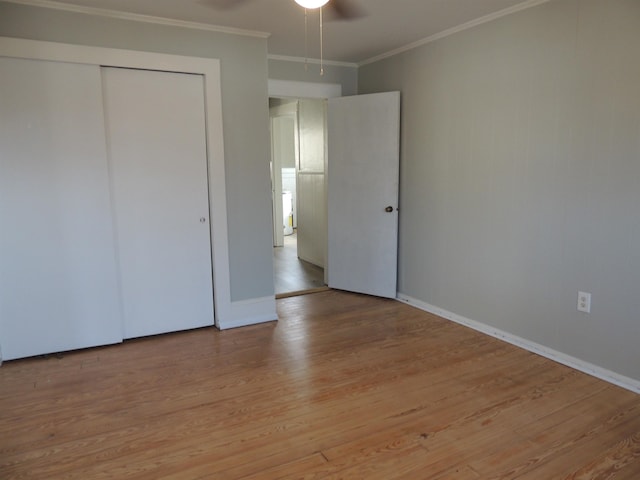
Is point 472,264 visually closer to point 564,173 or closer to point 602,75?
point 564,173

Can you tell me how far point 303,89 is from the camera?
14.0 ft

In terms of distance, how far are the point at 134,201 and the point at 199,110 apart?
83 centimetres

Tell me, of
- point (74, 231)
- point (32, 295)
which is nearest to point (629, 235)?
point (74, 231)

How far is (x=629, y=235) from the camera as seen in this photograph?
8.09ft

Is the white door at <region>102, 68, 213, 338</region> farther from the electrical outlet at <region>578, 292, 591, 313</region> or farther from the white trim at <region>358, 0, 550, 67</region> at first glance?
the electrical outlet at <region>578, 292, 591, 313</region>

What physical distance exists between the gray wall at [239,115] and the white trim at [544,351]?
5.02 feet

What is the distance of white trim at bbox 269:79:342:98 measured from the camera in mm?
4176

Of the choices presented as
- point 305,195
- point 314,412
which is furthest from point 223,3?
point 305,195

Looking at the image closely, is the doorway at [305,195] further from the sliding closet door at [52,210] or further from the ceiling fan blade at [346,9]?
the sliding closet door at [52,210]

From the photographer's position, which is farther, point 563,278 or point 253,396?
point 563,278

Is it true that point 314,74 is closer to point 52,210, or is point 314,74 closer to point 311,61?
point 311,61

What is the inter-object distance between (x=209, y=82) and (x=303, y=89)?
1223mm

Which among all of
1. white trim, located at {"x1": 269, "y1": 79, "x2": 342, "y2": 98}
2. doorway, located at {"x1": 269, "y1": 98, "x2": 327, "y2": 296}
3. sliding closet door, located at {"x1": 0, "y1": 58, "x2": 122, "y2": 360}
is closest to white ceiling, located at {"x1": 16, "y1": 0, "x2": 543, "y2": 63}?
white trim, located at {"x1": 269, "y1": 79, "x2": 342, "y2": 98}

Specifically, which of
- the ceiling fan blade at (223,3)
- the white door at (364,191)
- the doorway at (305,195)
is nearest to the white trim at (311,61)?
the white door at (364,191)
